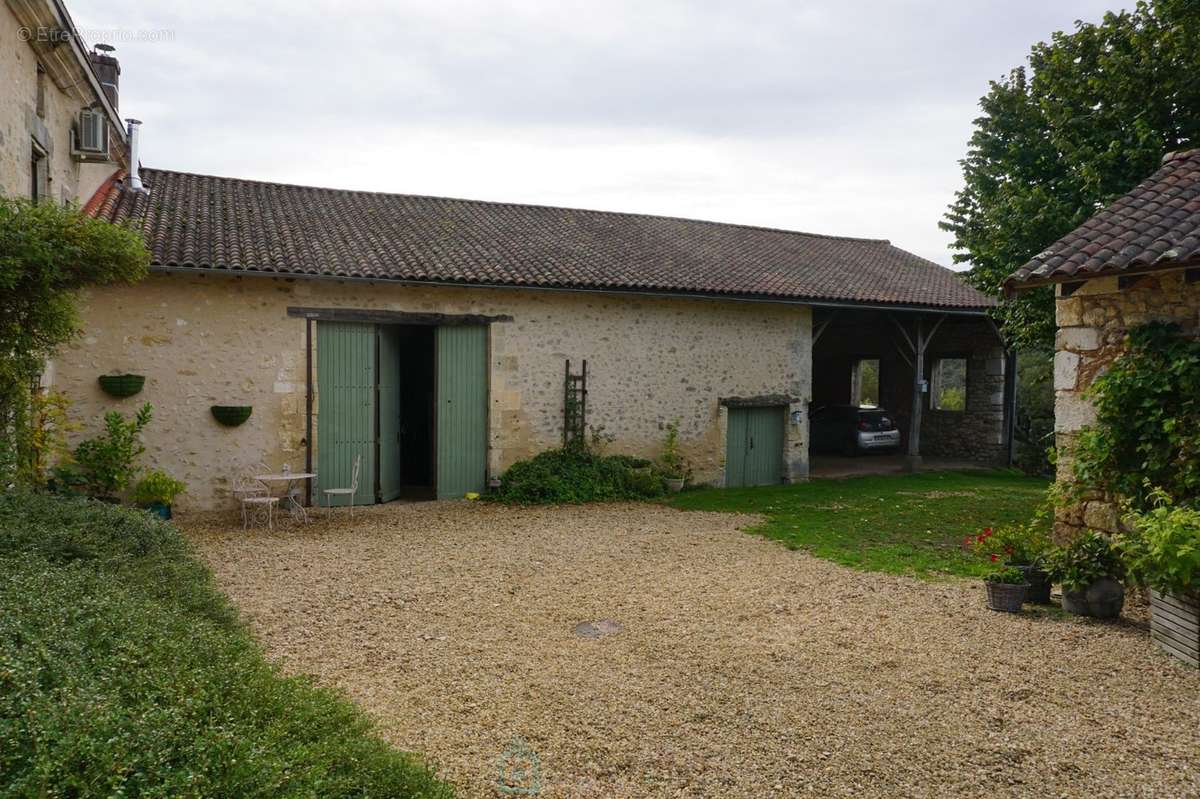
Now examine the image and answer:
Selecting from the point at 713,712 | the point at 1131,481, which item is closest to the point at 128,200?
the point at 713,712

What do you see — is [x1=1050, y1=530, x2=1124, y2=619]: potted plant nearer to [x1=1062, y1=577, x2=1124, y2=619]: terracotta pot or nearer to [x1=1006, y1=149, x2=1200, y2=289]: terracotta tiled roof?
[x1=1062, y1=577, x2=1124, y2=619]: terracotta pot

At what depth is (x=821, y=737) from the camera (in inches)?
147

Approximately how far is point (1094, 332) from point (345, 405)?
8.25m

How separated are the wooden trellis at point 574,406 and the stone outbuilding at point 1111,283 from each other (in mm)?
6321

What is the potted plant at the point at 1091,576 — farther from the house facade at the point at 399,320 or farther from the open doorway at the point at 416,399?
the open doorway at the point at 416,399

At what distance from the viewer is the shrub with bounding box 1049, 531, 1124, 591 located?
562 centimetres

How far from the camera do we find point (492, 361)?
11.2 metres

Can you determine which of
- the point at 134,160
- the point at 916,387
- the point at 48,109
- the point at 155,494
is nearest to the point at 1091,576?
the point at 155,494

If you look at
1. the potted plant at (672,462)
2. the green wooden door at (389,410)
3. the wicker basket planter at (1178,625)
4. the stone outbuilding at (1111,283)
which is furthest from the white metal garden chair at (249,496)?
the wicker basket planter at (1178,625)

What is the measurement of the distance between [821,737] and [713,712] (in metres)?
0.54

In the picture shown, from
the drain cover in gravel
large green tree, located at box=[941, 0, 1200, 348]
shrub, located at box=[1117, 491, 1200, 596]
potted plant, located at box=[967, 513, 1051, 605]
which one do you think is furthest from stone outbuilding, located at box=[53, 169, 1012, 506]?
shrub, located at box=[1117, 491, 1200, 596]

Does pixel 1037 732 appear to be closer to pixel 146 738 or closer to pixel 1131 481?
pixel 1131 481

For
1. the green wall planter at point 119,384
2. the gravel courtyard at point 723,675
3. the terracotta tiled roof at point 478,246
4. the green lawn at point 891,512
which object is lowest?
the green lawn at point 891,512

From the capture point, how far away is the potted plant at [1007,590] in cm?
578
